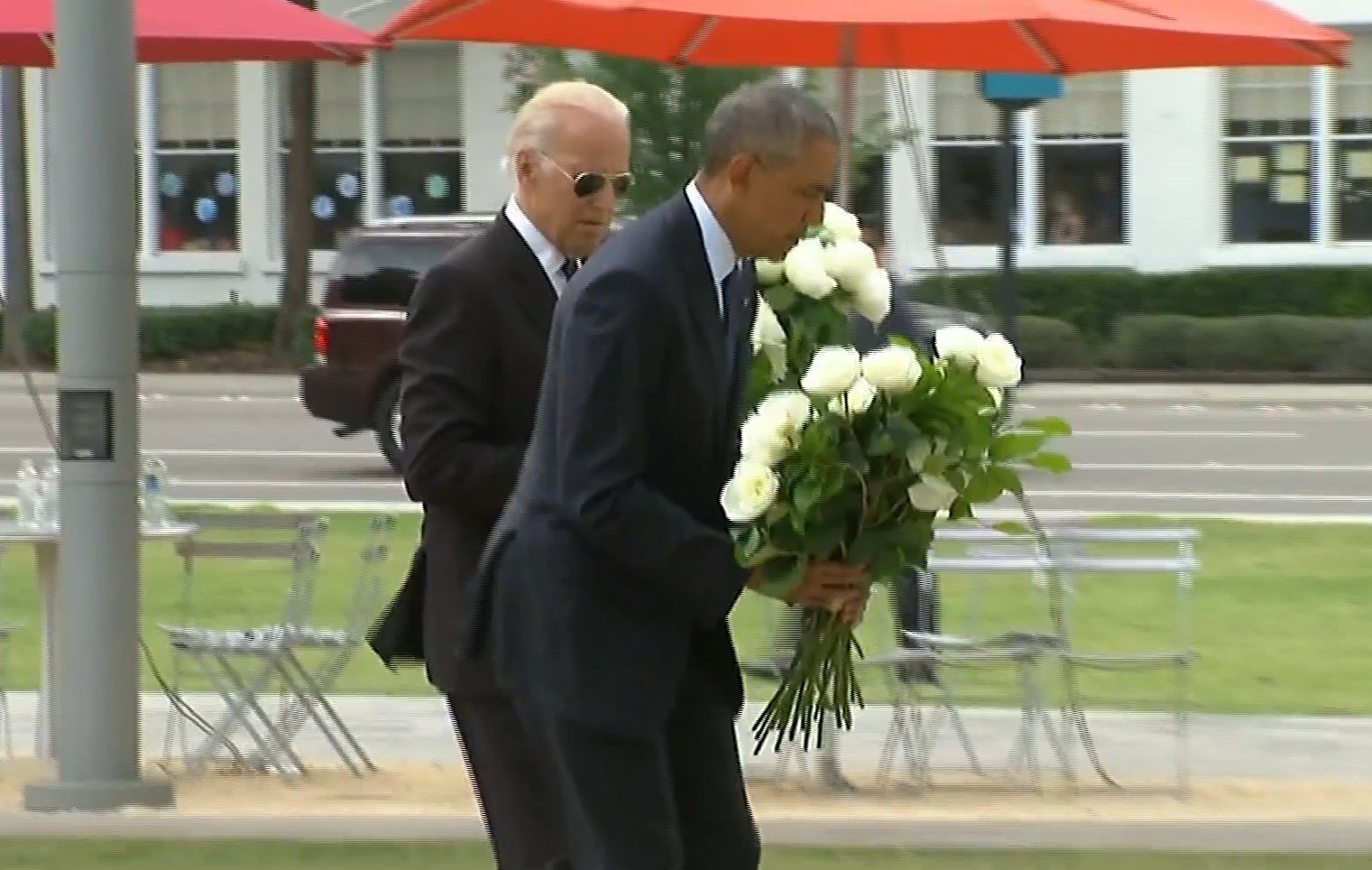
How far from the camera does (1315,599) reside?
12117 mm

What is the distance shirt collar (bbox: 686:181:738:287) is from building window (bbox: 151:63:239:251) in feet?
100

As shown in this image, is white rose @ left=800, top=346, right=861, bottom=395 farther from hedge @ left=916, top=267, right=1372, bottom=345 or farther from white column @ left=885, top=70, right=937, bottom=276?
white column @ left=885, top=70, right=937, bottom=276

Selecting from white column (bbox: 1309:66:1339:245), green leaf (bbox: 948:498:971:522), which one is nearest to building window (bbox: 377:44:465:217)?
white column (bbox: 1309:66:1339:245)

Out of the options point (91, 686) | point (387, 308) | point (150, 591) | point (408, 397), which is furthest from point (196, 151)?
point (408, 397)

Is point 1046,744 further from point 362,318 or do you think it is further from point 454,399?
point 362,318

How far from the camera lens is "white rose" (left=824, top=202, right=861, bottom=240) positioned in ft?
16.8

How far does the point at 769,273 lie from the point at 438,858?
112 inches

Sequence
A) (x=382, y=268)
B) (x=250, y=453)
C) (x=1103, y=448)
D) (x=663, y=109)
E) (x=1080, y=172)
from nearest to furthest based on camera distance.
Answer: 1. (x=382, y=268)
2. (x=250, y=453)
3. (x=1103, y=448)
4. (x=663, y=109)
5. (x=1080, y=172)

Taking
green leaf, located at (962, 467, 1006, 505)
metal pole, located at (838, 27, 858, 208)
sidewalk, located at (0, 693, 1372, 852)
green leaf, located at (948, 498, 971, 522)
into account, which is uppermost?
metal pole, located at (838, 27, 858, 208)

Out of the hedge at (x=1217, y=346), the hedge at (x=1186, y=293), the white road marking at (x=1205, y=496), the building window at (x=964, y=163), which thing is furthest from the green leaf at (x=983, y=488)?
the building window at (x=964, y=163)

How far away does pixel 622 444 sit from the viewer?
4.08m

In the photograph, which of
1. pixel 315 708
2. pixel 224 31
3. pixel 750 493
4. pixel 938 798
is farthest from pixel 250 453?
pixel 750 493

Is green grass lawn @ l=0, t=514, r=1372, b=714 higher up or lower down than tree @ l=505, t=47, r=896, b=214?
lower down

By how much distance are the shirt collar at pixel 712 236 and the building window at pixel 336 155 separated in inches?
1178
